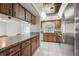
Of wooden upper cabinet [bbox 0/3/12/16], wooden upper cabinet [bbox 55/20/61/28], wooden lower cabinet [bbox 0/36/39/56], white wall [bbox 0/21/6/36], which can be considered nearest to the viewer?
wooden lower cabinet [bbox 0/36/39/56]

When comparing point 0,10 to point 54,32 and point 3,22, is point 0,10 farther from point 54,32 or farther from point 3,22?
point 54,32

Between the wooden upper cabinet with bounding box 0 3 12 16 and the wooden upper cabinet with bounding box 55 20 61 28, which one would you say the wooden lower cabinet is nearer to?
the wooden upper cabinet with bounding box 0 3 12 16

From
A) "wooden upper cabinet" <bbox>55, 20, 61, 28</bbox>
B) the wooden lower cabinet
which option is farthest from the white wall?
"wooden upper cabinet" <bbox>55, 20, 61, 28</bbox>

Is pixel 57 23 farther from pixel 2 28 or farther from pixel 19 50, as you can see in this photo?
pixel 19 50

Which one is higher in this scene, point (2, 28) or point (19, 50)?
point (2, 28)

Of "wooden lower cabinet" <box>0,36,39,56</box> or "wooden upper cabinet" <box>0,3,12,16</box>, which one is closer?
"wooden lower cabinet" <box>0,36,39,56</box>

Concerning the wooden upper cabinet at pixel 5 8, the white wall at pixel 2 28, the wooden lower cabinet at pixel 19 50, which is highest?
the wooden upper cabinet at pixel 5 8

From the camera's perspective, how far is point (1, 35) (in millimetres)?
2838

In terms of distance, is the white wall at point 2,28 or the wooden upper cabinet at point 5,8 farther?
the white wall at point 2,28

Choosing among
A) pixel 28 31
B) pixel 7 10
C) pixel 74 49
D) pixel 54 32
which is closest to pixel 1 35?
pixel 7 10

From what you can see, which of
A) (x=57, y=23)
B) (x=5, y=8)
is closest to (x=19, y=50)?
(x=5, y=8)

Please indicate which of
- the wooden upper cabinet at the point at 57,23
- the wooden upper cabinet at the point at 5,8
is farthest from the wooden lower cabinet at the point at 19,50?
the wooden upper cabinet at the point at 57,23

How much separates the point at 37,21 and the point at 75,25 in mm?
4634

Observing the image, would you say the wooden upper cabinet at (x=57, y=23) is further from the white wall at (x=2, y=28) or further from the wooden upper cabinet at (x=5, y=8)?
the wooden upper cabinet at (x=5, y=8)
